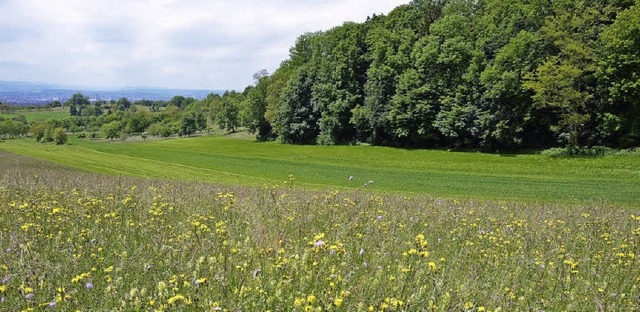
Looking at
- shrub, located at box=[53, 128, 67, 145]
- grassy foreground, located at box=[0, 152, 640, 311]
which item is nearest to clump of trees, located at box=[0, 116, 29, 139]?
shrub, located at box=[53, 128, 67, 145]

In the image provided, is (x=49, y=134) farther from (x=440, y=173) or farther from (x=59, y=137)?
(x=440, y=173)

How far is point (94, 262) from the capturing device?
4.53 metres

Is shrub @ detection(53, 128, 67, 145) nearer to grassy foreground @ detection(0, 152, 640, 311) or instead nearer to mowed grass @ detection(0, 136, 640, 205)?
mowed grass @ detection(0, 136, 640, 205)

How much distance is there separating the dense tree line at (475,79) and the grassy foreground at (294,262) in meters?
38.5

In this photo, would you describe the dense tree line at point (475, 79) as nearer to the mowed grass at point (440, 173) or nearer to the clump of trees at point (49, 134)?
the mowed grass at point (440, 173)

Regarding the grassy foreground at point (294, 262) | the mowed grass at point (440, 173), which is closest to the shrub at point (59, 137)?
the mowed grass at point (440, 173)

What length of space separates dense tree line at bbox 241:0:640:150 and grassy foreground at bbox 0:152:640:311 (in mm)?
38459

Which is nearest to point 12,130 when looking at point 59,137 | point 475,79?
point 59,137

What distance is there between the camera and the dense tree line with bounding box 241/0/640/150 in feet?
127

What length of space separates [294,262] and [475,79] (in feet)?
158

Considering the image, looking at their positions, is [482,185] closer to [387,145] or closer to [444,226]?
[444,226]

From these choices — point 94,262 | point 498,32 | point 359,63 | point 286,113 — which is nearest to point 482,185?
point 94,262

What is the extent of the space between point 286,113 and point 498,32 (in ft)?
115

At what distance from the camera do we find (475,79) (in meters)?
46.8
